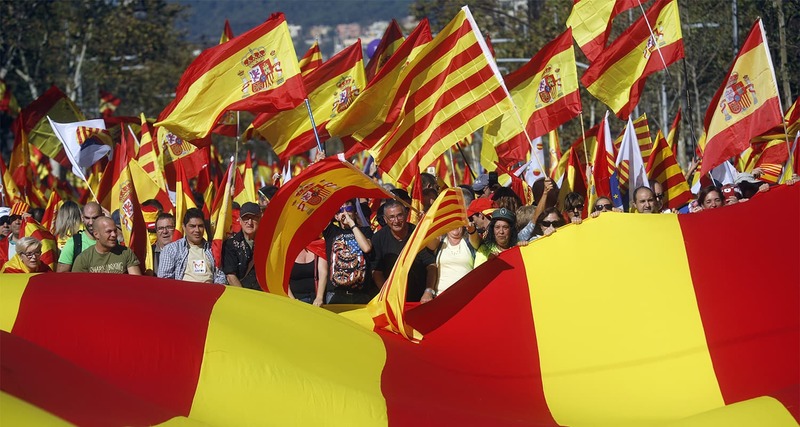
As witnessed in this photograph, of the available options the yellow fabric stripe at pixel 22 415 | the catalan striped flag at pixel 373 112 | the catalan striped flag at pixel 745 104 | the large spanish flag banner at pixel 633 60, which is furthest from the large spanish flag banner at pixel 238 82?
the yellow fabric stripe at pixel 22 415

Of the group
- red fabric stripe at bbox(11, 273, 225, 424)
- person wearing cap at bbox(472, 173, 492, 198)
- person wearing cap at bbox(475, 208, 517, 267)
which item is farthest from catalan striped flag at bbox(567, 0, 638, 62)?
red fabric stripe at bbox(11, 273, 225, 424)

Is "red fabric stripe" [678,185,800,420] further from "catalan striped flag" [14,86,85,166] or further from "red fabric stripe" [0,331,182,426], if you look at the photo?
"catalan striped flag" [14,86,85,166]

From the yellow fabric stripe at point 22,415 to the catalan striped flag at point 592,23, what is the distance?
884 cm

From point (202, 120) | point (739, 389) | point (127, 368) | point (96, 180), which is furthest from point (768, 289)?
point (96, 180)

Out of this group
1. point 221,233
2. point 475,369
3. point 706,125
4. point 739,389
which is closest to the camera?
point 739,389

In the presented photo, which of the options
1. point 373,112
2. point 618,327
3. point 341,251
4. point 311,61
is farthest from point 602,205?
point 311,61

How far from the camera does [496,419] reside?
19.7ft

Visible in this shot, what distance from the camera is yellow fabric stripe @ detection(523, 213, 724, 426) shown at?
6.34 metres

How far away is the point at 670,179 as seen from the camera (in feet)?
39.6

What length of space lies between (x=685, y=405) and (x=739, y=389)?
0.94ft

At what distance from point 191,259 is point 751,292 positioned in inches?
166

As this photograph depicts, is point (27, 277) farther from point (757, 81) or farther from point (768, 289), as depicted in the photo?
point (757, 81)

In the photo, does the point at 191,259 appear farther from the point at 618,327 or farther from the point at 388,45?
the point at 388,45

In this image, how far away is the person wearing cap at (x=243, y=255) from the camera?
9.02m
